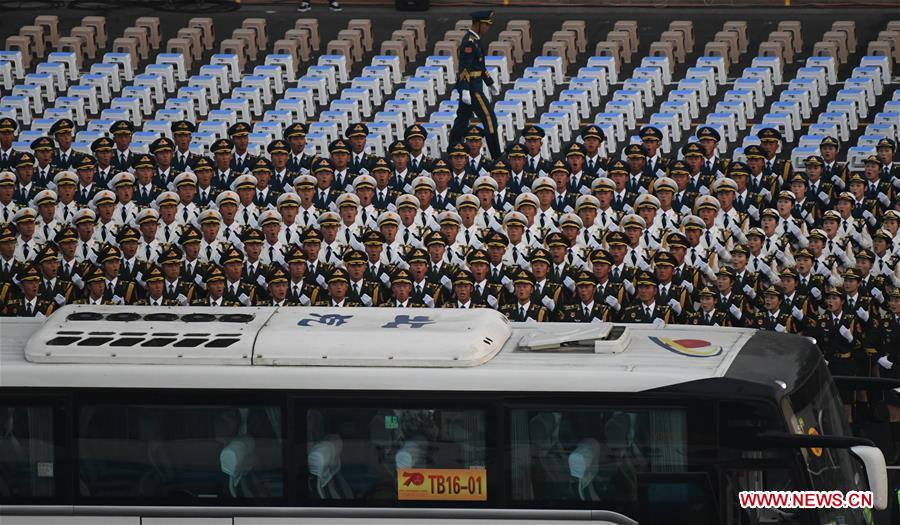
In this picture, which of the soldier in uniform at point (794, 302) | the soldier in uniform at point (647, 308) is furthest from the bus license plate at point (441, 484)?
the soldier in uniform at point (794, 302)

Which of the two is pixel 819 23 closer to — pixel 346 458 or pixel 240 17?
pixel 240 17

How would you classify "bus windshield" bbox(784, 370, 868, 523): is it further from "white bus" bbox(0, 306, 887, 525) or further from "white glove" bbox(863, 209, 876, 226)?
"white glove" bbox(863, 209, 876, 226)

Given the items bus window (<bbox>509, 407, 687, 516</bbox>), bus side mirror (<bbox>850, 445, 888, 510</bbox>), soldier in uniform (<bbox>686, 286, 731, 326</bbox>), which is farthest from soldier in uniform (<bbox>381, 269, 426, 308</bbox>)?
bus side mirror (<bbox>850, 445, 888, 510</bbox>)

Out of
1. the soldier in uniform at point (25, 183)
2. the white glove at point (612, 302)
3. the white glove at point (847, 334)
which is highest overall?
the soldier in uniform at point (25, 183)

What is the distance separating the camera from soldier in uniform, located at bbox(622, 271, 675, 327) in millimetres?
13766

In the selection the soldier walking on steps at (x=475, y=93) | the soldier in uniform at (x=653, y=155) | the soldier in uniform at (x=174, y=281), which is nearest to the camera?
the soldier in uniform at (x=174, y=281)

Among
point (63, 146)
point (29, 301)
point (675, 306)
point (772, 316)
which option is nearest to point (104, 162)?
point (63, 146)

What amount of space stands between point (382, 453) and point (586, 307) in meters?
5.29

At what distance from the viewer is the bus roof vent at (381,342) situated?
8797 mm

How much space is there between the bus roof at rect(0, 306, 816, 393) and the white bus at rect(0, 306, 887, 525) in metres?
0.01

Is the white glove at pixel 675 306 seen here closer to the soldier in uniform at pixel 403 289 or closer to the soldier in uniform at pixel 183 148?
the soldier in uniform at pixel 403 289

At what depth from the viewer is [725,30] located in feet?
70.4

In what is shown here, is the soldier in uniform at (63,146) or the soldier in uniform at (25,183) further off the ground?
the soldier in uniform at (63,146)

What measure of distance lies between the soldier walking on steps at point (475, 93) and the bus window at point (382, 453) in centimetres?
901
